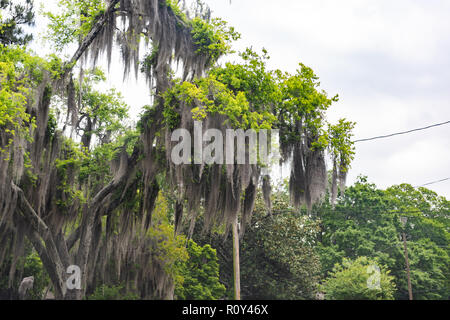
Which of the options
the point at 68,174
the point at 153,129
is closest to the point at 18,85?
the point at 68,174

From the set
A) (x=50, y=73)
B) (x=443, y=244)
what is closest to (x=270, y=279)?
(x=50, y=73)

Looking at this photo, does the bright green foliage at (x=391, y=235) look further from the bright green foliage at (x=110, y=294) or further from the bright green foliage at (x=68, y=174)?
the bright green foliage at (x=68, y=174)

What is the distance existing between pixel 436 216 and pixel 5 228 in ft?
117

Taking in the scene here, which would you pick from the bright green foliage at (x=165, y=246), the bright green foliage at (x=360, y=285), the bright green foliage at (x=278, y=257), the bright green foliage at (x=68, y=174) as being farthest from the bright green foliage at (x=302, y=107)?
the bright green foliage at (x=360, y=285)

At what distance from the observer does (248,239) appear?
2359 cm

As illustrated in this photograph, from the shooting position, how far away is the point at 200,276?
19.1 metres

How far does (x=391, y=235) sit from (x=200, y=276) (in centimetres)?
1893

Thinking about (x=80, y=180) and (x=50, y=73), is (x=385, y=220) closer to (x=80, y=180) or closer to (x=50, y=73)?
(x=80, y=180)

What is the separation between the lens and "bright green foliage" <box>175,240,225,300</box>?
18.2 meters

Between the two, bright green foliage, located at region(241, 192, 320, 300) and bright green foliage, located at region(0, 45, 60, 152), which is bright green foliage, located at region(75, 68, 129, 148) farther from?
bright green foliage, located at region(241, 192, 320, 300)

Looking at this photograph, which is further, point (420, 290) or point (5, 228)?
point (420, 290)

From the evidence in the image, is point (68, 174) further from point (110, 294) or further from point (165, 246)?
point (165, 246)

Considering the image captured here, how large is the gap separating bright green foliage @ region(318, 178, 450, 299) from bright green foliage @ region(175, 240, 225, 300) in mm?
13722

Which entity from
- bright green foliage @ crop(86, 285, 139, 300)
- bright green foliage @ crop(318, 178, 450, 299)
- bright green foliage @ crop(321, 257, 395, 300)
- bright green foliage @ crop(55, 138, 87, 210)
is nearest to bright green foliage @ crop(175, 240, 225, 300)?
bright green foliage @ crop(86, 285, 139, 300)
